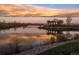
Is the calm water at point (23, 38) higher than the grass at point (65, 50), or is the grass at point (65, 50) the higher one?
the calm water at point (23, 38)

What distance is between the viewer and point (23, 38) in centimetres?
182

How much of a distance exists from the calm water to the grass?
10 centimetres

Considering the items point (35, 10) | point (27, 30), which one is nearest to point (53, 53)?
point (27, 30)

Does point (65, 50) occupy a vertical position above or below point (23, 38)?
below

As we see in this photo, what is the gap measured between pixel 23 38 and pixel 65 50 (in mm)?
413

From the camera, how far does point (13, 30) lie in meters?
1.83

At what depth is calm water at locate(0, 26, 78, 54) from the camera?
181cm

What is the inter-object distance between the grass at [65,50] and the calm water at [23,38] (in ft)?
0.32

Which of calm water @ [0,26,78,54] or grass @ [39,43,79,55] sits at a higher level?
calm water @ [0,26,78,54]

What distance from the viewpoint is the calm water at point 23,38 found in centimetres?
181

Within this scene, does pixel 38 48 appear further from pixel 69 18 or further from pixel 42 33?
pixel 69 18

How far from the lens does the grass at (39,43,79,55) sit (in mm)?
1810

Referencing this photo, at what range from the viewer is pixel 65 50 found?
1815 millimetres
